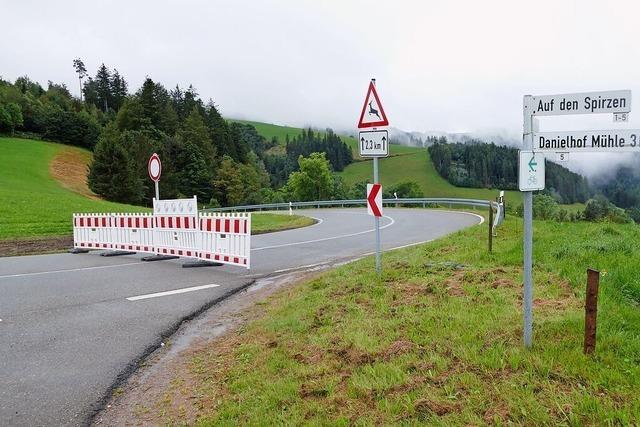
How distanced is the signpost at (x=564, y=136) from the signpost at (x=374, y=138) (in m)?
3.71

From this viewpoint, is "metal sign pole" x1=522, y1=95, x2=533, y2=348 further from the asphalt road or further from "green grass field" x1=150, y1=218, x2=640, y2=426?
the asphalt road

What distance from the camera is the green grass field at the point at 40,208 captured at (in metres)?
19.5

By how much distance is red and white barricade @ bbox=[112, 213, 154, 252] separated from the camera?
12.4 metres

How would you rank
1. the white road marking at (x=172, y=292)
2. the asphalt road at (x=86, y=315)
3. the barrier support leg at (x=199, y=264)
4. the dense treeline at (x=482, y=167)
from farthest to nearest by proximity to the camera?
the dense treeline at (x=482, y=167), the barrier support leg at (x=199, y=264), the white road marking at (x=172, y=292), the asphalt road at (x=86, y=315)

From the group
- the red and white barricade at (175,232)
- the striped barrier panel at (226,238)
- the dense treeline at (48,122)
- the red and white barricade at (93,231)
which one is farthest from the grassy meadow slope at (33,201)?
the dense treeline at (48,122)

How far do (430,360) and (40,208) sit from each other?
86.7ft

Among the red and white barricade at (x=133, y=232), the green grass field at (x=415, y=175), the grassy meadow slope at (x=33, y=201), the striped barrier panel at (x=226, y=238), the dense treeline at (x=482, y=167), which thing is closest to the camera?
the striped barrier panel at (x=226, y=238)

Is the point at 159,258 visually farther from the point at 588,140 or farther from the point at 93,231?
the point at 588,140

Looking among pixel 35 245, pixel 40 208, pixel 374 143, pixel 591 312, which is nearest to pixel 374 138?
pixel 374 143

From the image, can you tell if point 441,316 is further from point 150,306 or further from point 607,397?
point 150,306

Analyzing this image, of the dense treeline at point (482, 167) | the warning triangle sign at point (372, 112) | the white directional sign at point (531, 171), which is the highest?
the dense treeline at point (482, 167)

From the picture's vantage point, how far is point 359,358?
415cm

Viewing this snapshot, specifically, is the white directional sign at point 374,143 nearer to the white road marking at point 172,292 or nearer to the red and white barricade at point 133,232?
the white road marking at point 172,292

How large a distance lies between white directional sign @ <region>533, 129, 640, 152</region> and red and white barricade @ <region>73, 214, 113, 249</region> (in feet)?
41.8
